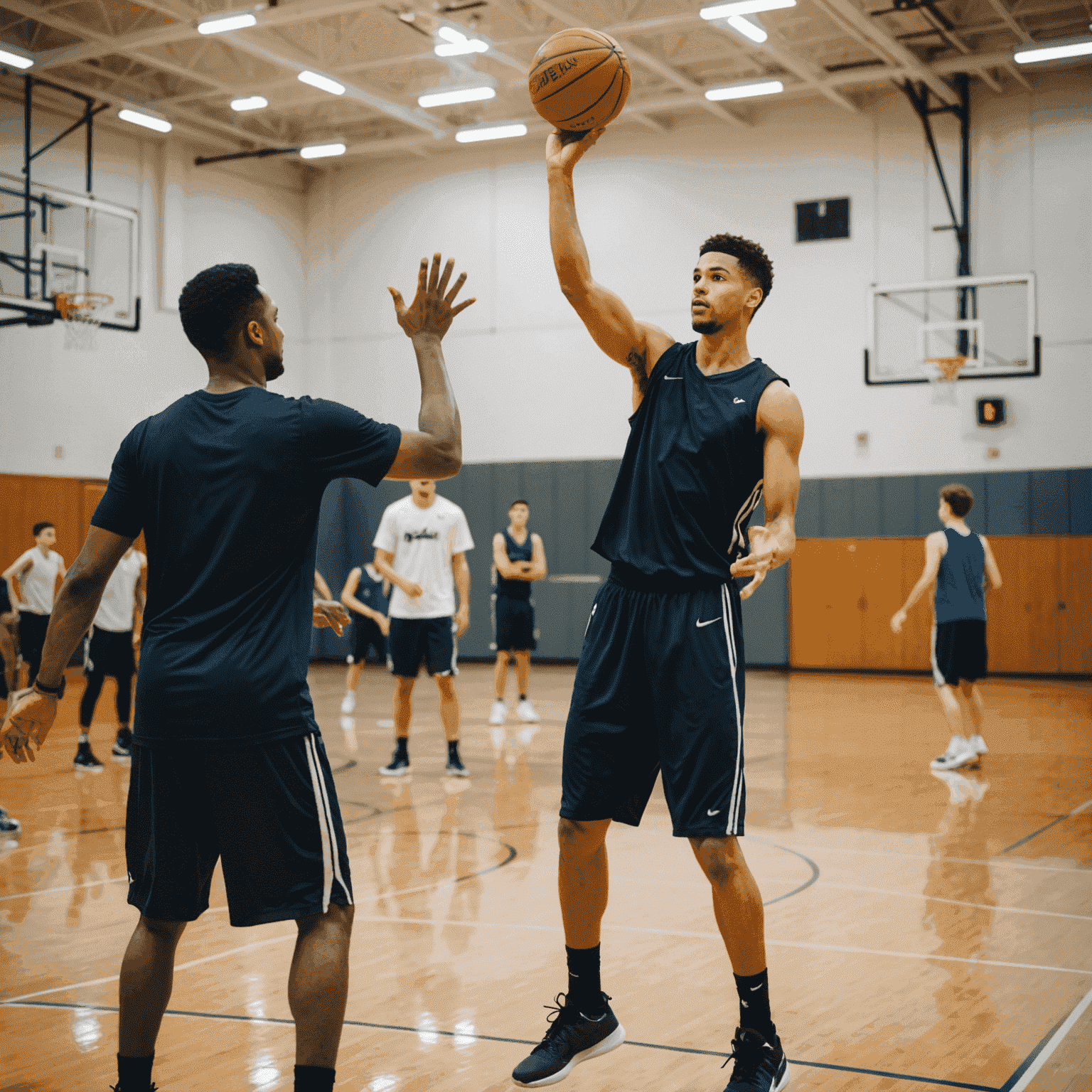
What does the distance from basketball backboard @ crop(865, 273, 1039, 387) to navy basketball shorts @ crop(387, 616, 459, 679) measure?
9.50 m

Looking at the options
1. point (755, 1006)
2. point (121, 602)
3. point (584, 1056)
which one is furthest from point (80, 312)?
point (755, 1006)

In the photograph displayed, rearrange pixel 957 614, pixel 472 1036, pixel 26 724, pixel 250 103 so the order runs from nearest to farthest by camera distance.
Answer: pixel 26 724 → pixel 472 1036 → pixel 957 614 → pixel 250 103

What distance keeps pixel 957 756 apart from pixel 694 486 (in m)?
6.34

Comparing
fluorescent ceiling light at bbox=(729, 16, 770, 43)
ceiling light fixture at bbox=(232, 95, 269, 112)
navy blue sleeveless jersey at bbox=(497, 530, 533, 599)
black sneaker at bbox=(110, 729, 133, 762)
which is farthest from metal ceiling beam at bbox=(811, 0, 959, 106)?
black sneaker at bbox=(110, 729, 133, 762)

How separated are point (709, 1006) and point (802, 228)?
15.3m

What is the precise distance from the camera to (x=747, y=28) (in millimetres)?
14172

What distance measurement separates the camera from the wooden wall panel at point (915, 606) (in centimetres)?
1633

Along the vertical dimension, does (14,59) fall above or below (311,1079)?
above

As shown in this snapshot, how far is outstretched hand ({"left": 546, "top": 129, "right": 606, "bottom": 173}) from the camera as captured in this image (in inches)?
131

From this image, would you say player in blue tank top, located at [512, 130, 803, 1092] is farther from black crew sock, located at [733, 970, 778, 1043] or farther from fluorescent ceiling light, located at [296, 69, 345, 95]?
fluorescent ceiling light, located at [296, 69, 345, 95]

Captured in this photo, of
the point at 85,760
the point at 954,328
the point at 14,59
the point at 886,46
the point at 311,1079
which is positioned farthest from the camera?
the point at 954,328

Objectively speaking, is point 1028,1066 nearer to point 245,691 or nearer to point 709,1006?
point 709,1006

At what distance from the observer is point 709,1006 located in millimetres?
3775

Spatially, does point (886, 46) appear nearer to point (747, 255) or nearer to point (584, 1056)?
point (747, 255)
